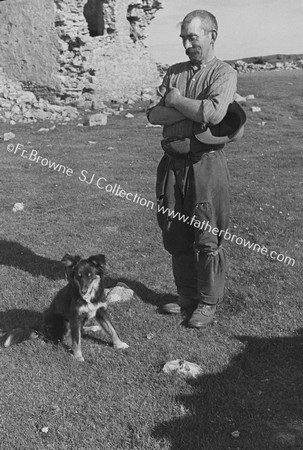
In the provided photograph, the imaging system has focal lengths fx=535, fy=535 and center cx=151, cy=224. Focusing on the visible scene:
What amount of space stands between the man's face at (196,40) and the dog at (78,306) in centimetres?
191

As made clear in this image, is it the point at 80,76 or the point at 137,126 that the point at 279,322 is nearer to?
the point at 137,126

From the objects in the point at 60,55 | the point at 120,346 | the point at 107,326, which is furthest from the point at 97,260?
the point at 60,55

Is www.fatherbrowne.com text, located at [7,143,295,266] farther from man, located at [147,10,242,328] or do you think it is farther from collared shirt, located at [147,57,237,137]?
collared shirt, located at [147,57,237,137]

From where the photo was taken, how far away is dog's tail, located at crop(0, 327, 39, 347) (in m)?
4.91

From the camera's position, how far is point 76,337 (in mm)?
4652

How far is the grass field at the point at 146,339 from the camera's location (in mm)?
3785

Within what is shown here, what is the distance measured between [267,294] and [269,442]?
2486 millimetres

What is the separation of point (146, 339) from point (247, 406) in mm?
1338

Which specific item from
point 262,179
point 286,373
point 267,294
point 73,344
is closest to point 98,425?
point 73,344

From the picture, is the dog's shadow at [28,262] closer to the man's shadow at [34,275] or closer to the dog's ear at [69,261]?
the man's shadow at [34,275]

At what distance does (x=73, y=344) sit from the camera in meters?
4.70

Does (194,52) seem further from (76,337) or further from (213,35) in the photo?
(76,337)

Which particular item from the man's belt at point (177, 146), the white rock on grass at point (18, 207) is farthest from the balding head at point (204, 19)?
the white rock on grass at point (18, 207)

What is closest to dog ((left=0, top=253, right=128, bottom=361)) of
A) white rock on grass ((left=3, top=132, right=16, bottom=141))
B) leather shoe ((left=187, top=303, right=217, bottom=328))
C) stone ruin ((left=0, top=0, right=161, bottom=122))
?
leather shoe ((left=187, top=303, right=217, bottom=328))
